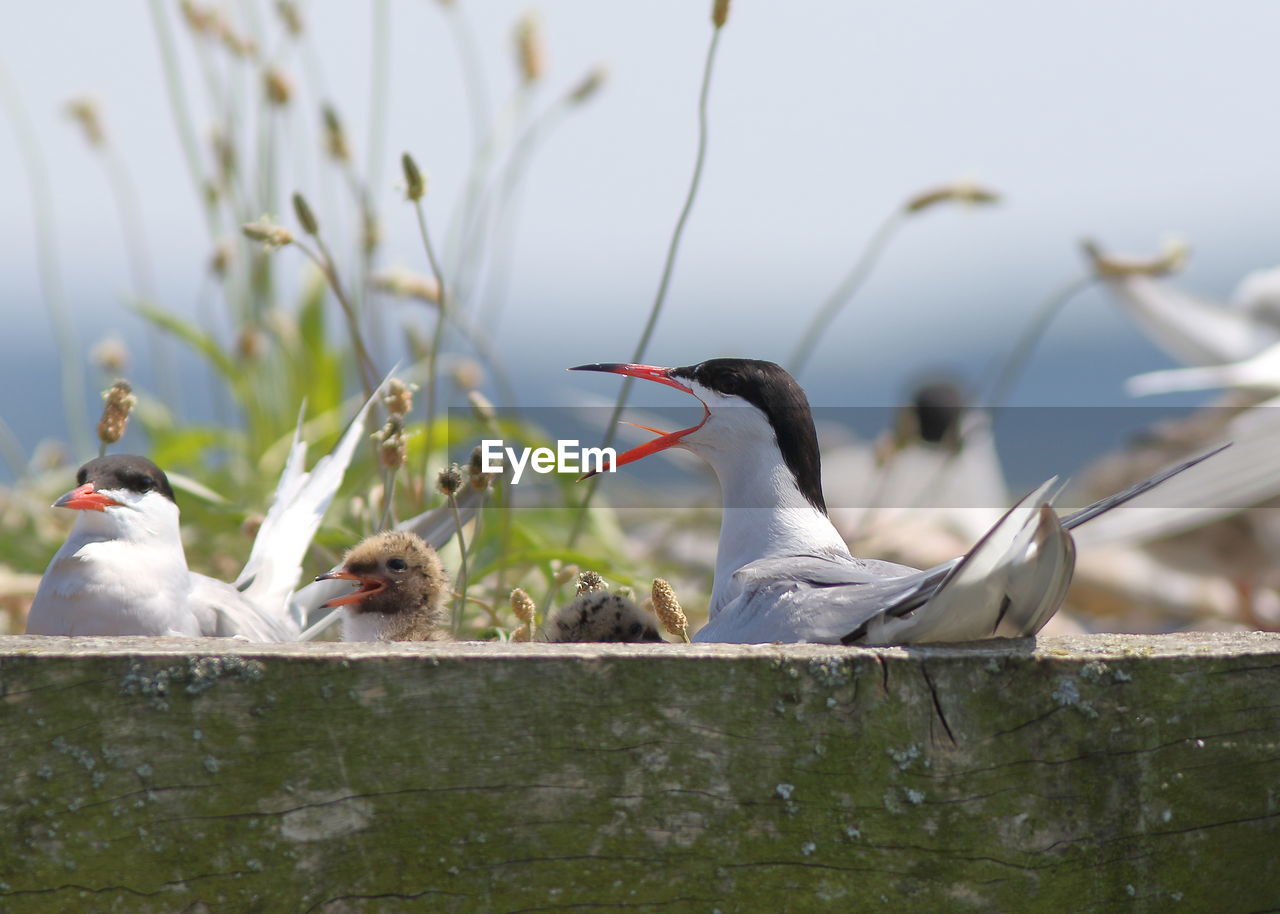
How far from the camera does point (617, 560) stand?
2977mm

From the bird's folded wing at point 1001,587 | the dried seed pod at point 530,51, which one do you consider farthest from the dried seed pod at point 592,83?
the bird's folded wing at point 1001,587

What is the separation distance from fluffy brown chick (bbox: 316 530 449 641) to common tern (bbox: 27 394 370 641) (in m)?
0.12

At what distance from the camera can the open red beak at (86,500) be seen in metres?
1.90

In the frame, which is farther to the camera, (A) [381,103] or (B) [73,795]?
(A) [381,103]

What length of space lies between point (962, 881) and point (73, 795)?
2.86 ft

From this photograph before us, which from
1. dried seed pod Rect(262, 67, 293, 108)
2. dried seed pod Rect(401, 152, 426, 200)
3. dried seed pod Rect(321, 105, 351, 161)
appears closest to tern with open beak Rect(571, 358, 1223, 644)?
dried seed pod Rect(401, 152, 426, 200)

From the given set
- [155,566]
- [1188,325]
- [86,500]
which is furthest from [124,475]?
[1188,325]

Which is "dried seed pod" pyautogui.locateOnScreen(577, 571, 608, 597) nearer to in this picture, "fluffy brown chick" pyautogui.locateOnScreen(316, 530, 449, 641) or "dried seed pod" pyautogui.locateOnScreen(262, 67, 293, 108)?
"fluffy brown chick" pyautogui.locateOnScreen(316, 530, 449, 641)

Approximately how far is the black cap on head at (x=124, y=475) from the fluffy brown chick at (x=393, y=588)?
0.33m

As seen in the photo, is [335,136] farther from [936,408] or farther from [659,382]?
[936,408]

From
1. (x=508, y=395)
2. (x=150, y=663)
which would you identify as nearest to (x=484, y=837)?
(x=150, y=663)

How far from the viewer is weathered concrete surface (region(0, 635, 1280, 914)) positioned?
124 centimetres

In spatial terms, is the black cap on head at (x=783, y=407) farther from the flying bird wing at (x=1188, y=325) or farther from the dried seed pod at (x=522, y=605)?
the flying bird wing at (x=1188, y=325)

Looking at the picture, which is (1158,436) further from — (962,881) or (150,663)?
(150,663)
